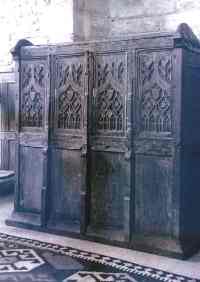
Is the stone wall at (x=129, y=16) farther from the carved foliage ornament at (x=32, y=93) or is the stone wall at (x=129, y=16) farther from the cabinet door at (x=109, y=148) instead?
the cabinet door at (x=109, y=148)

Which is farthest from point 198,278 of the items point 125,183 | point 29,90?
point 29,90

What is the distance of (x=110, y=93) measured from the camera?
328 cm

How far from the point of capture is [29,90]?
12.1 feet

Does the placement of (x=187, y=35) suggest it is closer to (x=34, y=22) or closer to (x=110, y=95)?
(x=110, y=95)

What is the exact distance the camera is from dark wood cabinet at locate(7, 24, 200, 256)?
9.93ft

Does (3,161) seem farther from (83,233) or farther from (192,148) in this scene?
(192,148)

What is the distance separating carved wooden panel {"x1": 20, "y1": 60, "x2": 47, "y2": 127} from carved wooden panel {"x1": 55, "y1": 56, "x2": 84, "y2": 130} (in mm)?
148

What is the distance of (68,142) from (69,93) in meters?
0.39

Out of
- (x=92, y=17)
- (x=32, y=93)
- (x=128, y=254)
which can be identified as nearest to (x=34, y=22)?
(x=92, y=17)

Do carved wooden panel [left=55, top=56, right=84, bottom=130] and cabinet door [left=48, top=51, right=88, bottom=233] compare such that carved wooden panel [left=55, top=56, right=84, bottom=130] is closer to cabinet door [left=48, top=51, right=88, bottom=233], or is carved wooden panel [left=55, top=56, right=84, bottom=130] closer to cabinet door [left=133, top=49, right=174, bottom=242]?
cabinet door [left=48, top=51, right=88, bottom=233]

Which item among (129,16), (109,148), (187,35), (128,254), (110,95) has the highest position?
(129,16)

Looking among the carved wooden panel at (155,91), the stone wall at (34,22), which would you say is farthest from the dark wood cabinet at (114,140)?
the stone wall at (34,22)

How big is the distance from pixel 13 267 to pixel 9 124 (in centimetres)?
239

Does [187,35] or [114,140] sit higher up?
[187,35]
